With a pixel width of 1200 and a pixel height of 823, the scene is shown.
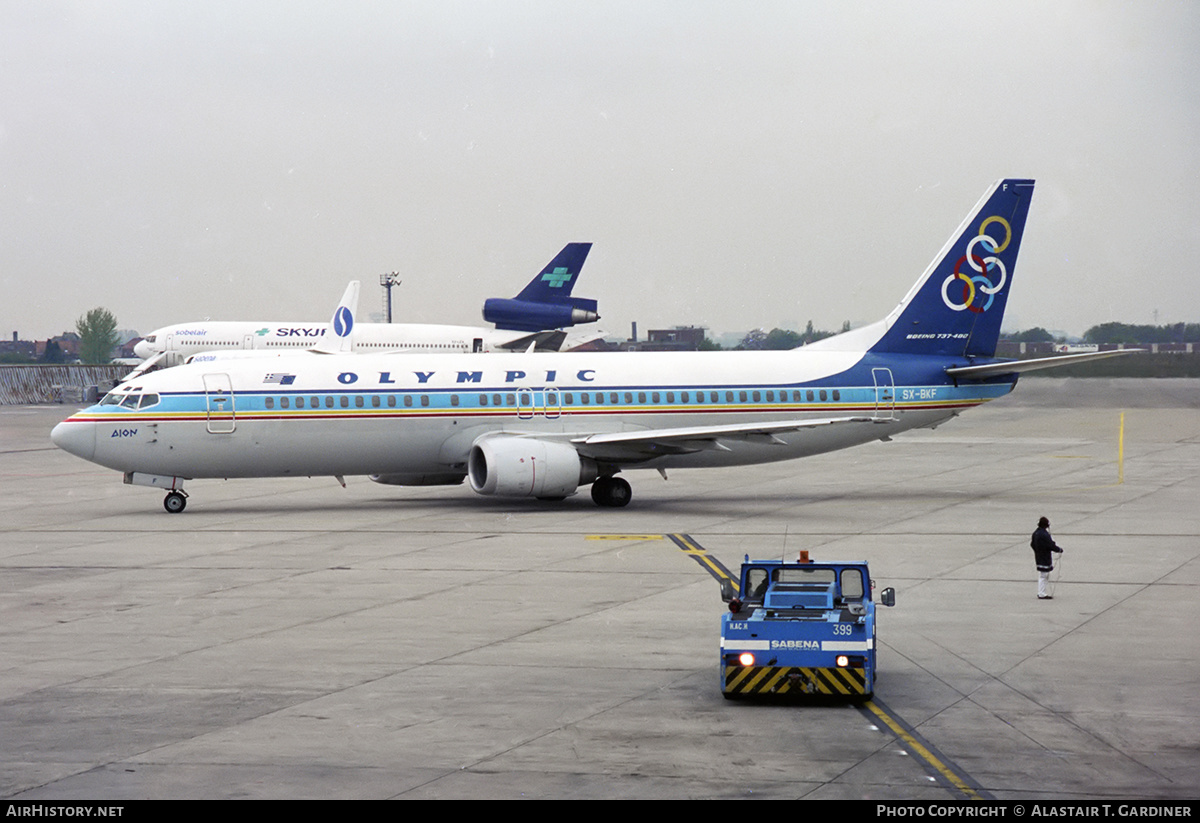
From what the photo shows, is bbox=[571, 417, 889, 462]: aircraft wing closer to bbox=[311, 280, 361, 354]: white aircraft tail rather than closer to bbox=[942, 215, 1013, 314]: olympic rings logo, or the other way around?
bbox=[942, 215, 1013, 314]: olympic rings logo

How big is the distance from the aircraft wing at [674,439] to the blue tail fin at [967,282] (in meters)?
4.31

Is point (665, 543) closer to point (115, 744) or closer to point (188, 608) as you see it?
point (188, 608)

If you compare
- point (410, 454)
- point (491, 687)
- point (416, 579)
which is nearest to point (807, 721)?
point (491, 687)

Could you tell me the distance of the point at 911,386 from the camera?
128 feet

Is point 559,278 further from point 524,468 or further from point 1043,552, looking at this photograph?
point 1043,552

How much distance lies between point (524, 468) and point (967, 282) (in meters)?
14.6

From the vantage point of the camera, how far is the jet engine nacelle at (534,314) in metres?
90.8

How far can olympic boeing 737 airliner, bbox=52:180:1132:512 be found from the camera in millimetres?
35031

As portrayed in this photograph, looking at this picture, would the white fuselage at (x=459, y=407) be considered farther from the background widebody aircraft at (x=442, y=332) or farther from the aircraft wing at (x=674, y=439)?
the background widebody aircraft at (x=442, y=332)

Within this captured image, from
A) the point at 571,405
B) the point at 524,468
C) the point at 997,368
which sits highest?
the point at 997,368

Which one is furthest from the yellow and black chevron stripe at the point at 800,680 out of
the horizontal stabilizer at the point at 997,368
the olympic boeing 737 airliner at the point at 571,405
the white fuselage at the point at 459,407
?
the horizontal stabilizer at the point at 997,368

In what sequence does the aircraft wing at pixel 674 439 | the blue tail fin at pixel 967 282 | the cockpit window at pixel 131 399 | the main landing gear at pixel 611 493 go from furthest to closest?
1. the blue tail fin at pixel 967 282
2. the main landing gear at pixel 611 493
3. the aircraft wing at pixel 674 439
4. the cockpit window at pixel 131 399

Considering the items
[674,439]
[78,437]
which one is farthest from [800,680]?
[78,437]

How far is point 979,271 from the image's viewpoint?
132ft
